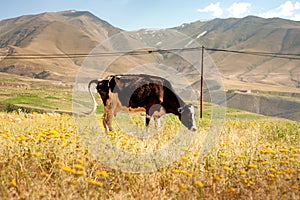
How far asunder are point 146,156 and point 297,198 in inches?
125

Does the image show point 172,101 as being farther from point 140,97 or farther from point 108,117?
point 108,117

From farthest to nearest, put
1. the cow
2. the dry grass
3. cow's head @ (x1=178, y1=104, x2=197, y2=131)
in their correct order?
cow's head @ (x1=178, y1=104, x2=197, y2=131) < the cow < the dry grass

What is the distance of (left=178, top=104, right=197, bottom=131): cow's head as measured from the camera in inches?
544

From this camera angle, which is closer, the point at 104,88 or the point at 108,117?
the point at 108,117

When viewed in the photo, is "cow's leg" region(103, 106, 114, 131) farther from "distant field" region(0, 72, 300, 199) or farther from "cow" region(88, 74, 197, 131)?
"distant field" region(0, 72, 300, 199)

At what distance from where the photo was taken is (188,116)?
46.2ft

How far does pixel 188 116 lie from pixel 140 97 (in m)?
2.13

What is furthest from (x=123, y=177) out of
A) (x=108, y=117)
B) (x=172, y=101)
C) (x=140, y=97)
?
(x=172, y=101)

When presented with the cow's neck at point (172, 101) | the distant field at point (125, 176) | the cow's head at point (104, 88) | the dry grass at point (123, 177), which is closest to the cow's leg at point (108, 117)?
the cow's head at point (104, 88)

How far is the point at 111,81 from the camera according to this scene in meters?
13.5

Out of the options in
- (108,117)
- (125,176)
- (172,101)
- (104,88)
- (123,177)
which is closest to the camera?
(123,177)

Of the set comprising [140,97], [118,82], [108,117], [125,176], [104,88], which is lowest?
[108,117]

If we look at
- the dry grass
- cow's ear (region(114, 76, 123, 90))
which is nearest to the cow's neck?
cow's ear (region(114, 76, 123, 90))

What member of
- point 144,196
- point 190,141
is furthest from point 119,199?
point 190,141
